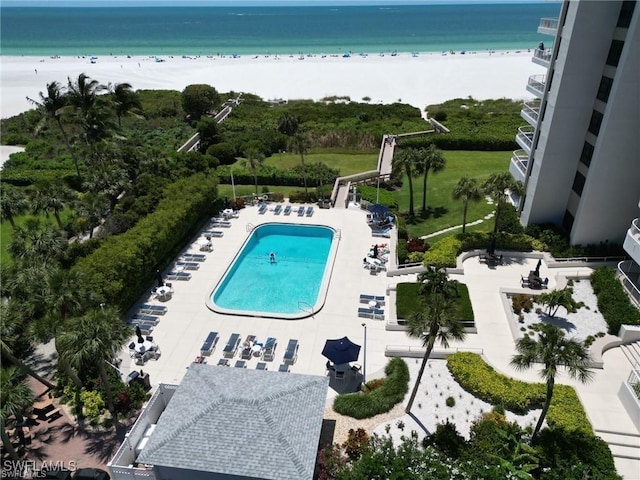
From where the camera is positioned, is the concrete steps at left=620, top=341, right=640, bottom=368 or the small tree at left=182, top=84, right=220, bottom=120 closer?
the concrete steps at left=620, top=341, right=640, bottom=368

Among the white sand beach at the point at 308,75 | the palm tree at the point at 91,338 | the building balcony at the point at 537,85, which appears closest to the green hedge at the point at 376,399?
the palm tree at the point at 91,338

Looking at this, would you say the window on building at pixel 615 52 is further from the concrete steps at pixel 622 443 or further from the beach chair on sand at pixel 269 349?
the beach chair on sand at pixel 269 349

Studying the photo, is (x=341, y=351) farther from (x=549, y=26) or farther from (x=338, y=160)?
(x=338, y=160)

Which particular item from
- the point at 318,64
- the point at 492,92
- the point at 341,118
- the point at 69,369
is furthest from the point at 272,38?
the point at 69,369

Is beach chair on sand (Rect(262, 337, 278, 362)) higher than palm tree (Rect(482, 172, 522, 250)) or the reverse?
the reverse

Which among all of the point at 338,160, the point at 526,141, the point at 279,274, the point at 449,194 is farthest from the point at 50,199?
the point at 526,141

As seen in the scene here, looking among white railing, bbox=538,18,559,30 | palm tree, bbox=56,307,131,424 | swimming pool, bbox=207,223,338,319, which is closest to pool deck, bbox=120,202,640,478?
swimming pool, bbox=207,223,338,319

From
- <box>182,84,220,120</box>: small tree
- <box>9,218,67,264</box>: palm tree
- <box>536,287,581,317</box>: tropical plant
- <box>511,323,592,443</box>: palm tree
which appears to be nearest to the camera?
<box>511,323,592,443</box>: palm tree

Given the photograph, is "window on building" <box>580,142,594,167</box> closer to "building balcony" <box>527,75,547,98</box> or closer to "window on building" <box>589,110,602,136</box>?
"window on building" <box>589,110,602,136</box>
